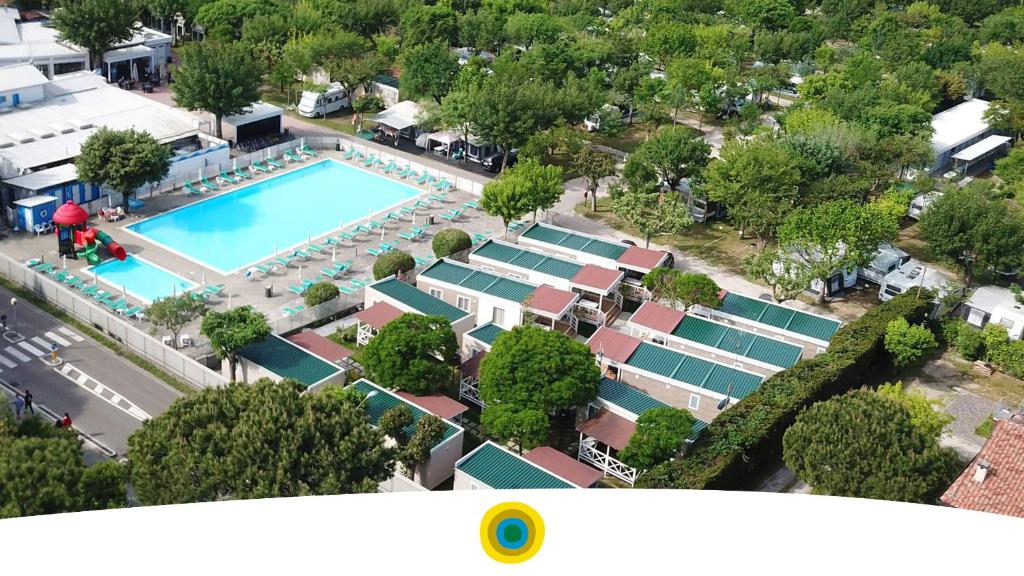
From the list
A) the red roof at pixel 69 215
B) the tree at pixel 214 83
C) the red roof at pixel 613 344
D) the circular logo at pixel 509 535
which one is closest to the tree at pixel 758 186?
the red roof at pixel 613 344

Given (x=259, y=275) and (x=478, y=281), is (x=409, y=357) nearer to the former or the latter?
(x=478, y=281)

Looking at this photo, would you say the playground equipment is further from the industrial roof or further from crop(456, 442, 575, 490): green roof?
the industrial roof

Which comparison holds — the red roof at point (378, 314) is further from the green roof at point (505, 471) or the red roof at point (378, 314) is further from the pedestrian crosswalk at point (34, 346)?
the pedestrian crosswalk at point (34, 346)

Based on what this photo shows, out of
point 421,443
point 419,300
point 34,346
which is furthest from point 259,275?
point 421,443

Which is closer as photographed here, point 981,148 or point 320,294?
point 320,294

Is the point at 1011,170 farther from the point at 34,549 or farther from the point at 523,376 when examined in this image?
the point at 34,549
